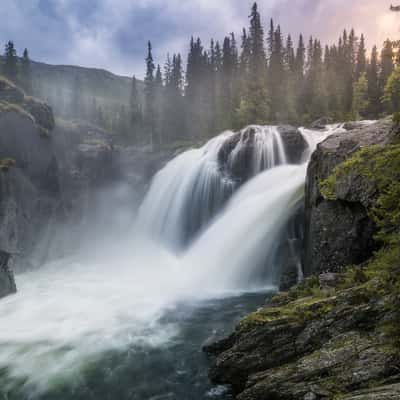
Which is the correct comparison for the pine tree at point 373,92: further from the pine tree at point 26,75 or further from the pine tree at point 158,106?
the pine tree at point 26,75

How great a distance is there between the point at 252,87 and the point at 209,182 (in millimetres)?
26801

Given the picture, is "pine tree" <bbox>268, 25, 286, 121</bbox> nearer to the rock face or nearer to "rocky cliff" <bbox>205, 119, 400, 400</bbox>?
the rock face

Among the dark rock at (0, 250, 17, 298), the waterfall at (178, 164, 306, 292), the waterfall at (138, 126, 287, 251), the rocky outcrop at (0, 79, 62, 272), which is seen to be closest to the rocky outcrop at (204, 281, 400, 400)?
the waterfall at (178, 164, 306, 292)

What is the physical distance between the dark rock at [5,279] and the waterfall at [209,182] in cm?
1124

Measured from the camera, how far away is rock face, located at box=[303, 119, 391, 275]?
33.6 feet

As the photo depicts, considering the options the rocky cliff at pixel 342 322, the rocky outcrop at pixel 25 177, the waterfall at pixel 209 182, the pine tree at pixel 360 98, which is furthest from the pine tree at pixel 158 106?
the rocky cliff at pixel 342 322

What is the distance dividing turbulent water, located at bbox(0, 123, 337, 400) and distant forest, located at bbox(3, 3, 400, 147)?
23.3 metres

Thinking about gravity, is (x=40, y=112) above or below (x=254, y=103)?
below

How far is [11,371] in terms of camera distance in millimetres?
9898

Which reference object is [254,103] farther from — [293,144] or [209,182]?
[209,182]

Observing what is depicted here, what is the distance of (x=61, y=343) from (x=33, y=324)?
2.82m

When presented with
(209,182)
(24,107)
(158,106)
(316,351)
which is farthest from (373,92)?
(316,351)

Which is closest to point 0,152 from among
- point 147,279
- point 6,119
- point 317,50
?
point 6,119

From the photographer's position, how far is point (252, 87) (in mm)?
48406
